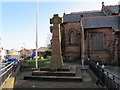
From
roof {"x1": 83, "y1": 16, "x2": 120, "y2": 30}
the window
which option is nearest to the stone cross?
roof {"x1": 83, "y1": 16, "x2": 120, "y2": 30}

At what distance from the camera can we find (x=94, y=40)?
71.9 ft

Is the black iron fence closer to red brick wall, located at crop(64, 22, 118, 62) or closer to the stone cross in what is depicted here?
the stone cross

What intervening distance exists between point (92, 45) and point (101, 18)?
7.97 m

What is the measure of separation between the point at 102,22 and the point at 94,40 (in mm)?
5026

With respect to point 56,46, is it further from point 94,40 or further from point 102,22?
point 102,22

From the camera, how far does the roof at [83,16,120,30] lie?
71.8 feet

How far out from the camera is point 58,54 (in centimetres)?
839

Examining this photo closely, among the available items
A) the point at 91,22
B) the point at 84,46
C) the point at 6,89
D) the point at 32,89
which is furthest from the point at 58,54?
the point at 91,22

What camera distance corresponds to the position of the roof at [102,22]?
71.8 feet

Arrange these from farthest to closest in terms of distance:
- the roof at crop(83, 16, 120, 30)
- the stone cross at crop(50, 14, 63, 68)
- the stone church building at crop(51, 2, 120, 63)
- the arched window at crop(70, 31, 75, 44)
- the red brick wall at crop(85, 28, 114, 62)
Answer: the arched window at crop(70, 31, 75, 44) < the roof at crop(83, 16, 120, 30) < the red brick wall at crop(85, 28, 114, 62) < the stone church building at crop(51, 2, 120, 63) < the stone cross at crop(50, 14, 63, 68)

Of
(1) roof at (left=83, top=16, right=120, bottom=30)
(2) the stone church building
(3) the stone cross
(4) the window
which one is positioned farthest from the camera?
(1) roof at (left=83, top=16, right=120, bottom=30)

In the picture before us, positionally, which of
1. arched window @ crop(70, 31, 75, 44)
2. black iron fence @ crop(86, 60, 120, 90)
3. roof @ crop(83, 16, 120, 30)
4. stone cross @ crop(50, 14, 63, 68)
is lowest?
black iron fence @ crop(86, 60, 120, 90)

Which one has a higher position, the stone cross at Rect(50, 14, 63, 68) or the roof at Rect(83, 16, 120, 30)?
the roof at Rect(83, 16, 120, 30)

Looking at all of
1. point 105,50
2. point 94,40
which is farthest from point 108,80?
point 94,40
